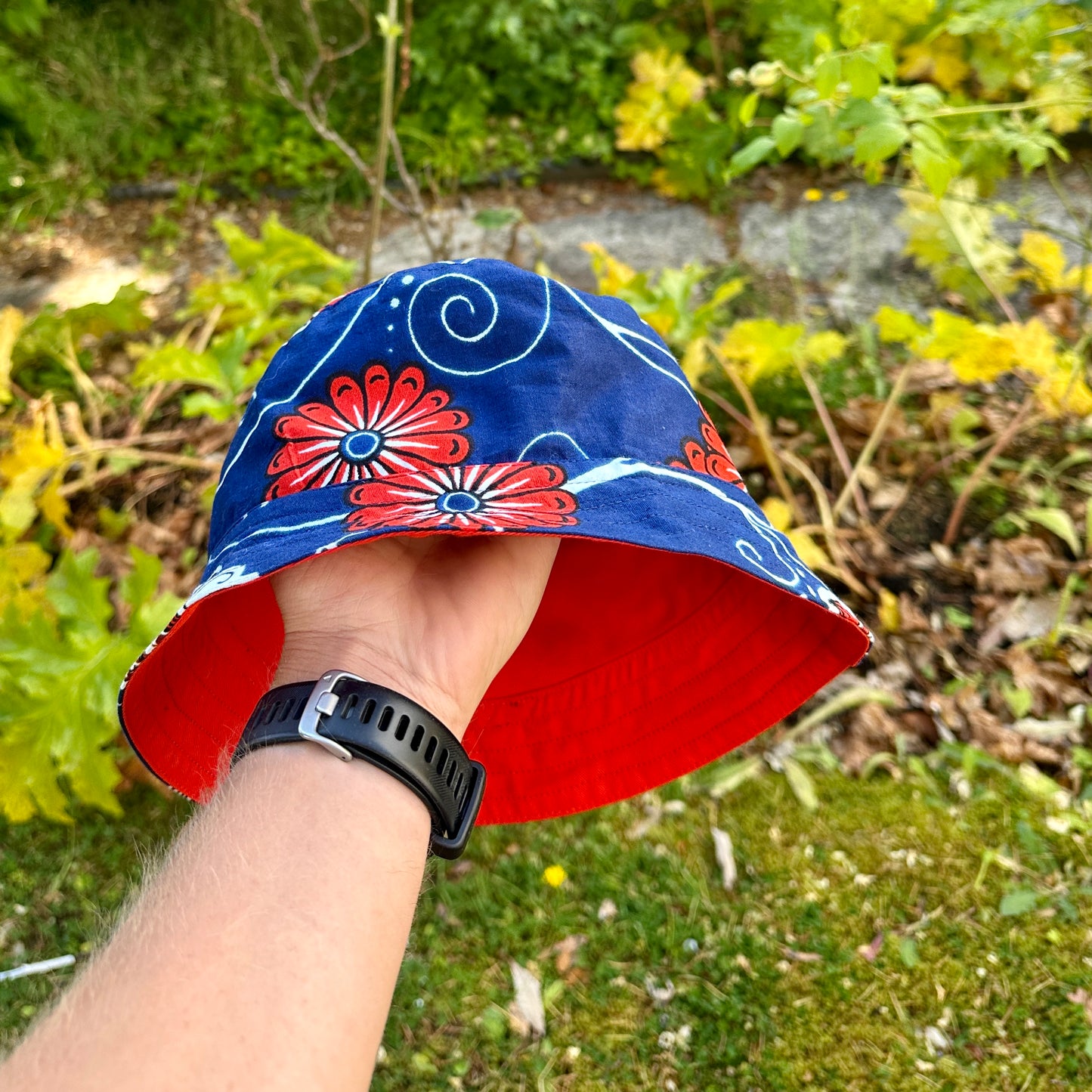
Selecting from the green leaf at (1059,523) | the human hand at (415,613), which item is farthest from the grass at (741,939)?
the human hand at (415,613)

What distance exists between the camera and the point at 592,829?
5.68ft

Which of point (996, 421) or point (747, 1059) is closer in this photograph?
point (747, 1059)

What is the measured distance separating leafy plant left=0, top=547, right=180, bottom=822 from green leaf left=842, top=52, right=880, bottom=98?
1501 millimetres

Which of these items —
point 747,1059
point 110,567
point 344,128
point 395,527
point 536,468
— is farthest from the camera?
point 344,128

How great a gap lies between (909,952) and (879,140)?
145 cm

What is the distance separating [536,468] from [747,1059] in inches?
44.2

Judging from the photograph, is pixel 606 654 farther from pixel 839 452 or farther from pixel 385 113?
pixel 385 113

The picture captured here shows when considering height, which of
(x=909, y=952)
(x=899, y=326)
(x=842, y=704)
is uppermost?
(x=899, y=326)

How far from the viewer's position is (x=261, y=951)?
67 cm

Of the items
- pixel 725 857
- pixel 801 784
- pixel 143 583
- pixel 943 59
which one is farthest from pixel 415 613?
pixel 943 59

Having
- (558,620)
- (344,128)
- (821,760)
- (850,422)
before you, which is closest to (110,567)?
(558,620)

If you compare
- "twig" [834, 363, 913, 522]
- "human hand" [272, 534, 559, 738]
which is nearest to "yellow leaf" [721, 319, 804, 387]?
"twig" [834, 363, 913, 522]

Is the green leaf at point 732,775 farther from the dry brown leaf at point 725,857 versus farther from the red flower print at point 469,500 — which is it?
the red flower print at point 469,500

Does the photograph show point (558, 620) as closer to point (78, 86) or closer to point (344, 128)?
point (344, 128)
